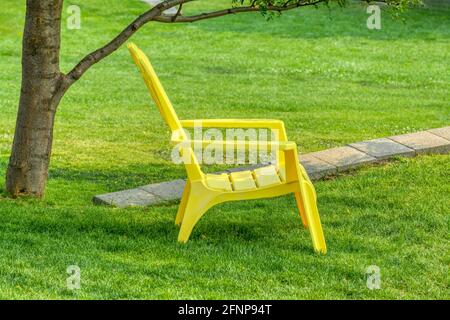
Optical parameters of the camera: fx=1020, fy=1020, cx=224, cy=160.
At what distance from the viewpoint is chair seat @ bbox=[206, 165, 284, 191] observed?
7.25m

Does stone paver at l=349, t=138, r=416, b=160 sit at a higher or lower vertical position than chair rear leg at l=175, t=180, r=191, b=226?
lower

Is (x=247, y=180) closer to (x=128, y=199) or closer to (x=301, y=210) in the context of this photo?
(x=301, y=210)

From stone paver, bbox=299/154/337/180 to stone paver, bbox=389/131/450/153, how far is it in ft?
3.39

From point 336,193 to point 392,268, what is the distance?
2.11 meters

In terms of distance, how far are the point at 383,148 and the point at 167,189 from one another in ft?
7.98

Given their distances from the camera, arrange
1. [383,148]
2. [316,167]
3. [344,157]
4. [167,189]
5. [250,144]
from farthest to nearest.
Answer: [383,148] < [344,157] < [316,167] < [167,189] < [250,144]

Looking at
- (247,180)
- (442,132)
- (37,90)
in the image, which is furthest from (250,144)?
(442,132)

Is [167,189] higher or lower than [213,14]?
lower

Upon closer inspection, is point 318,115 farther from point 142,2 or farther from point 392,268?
point 142,2

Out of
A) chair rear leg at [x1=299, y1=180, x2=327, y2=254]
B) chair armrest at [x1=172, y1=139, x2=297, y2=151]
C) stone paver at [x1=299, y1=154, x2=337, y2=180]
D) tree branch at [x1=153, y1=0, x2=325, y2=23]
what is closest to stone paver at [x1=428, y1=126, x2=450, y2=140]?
stone paver at [x1=299, y1=154, x2=337, y2=180]

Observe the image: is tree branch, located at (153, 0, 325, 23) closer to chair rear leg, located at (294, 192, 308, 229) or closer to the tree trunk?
the tree trunk

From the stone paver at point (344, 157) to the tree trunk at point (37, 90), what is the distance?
2797 millimetres

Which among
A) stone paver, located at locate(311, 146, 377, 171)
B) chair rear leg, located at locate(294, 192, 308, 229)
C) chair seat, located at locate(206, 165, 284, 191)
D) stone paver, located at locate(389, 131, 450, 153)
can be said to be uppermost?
chair seat, located at locate(206, 165, 284, 191)

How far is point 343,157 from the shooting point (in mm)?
9734
